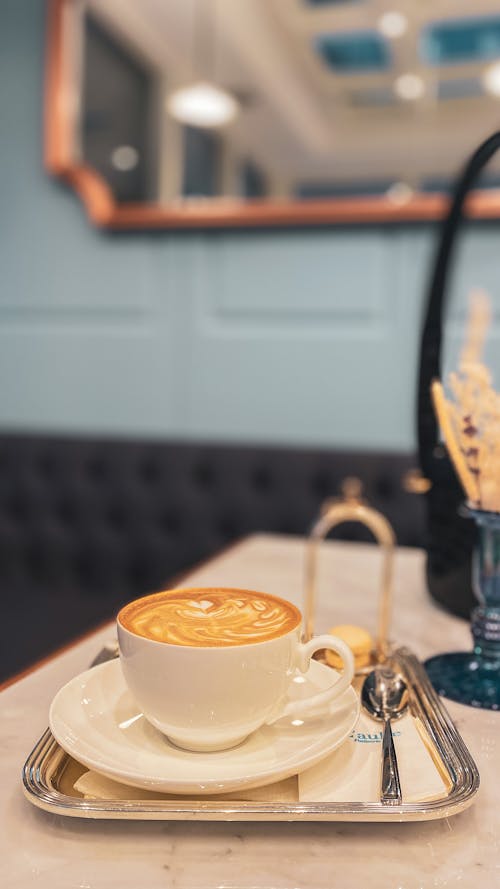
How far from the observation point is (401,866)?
377 mm

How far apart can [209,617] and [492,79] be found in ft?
5.91

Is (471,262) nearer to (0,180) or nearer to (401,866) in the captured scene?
(0,180)

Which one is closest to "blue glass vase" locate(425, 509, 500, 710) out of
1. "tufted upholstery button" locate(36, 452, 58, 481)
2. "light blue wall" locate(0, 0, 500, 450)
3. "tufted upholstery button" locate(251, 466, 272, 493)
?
"tufted upholstery button" locate(251, 466, 272, 493)

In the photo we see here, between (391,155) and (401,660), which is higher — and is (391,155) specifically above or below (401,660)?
above

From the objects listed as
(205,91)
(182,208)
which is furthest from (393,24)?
(182,208)

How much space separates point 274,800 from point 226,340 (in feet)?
5.30

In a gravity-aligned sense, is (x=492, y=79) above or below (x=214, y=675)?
above

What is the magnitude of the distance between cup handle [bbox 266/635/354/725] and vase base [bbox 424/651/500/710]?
0.55 feet

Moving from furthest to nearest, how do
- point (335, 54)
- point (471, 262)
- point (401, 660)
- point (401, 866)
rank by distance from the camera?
point (335, 54) < point (471, 262) < point (401, 660) < point (401, 866)

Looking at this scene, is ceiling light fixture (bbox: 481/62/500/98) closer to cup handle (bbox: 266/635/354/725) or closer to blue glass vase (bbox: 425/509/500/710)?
blue glass vase (bbox: 425/509/500/710)

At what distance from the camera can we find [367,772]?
0.44 meters

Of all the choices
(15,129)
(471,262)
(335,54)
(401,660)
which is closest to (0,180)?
(15,129)

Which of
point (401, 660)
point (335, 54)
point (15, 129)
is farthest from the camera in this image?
point (15, 129)

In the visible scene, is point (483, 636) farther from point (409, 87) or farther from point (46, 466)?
point (409, 87)
